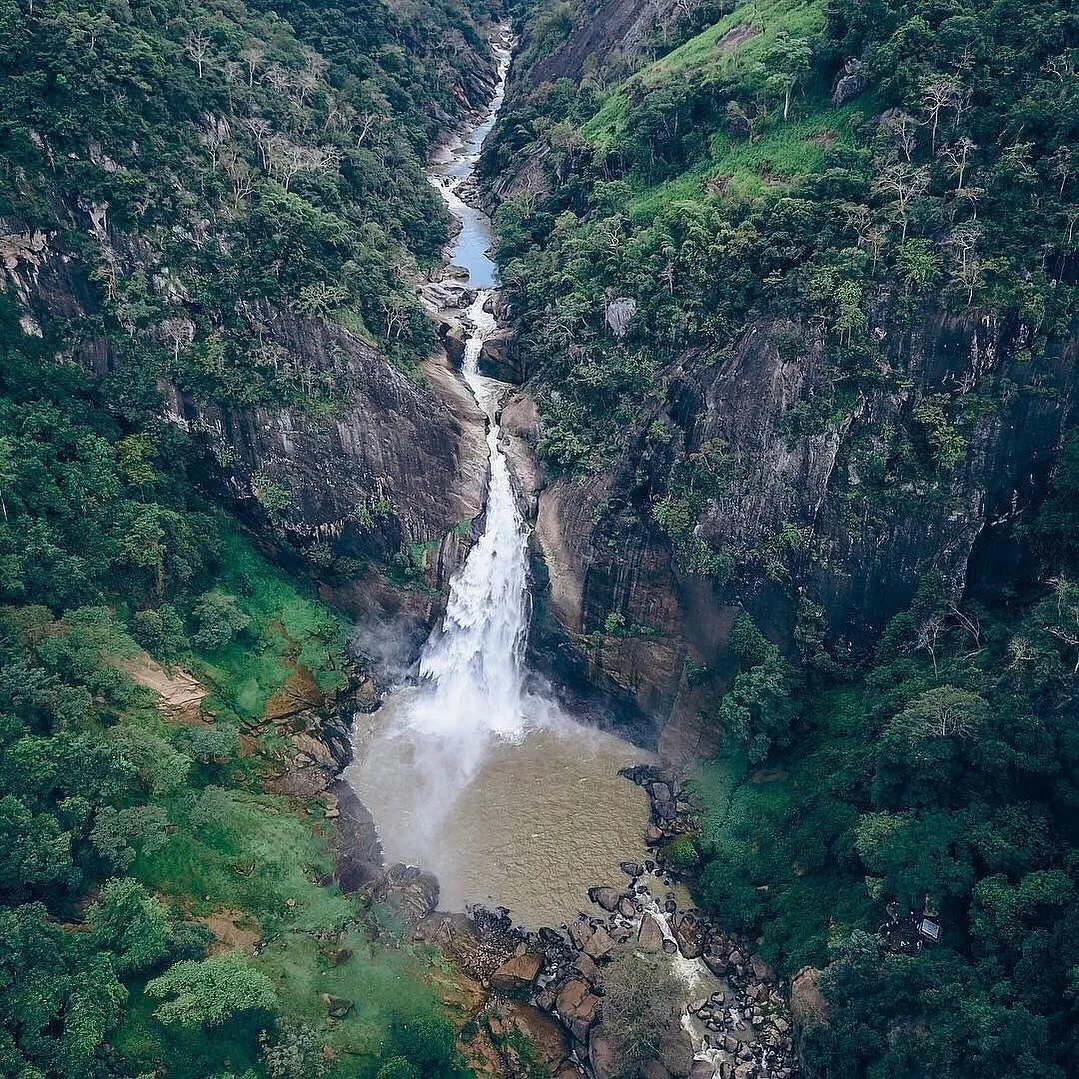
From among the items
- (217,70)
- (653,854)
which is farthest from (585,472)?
(217,70)

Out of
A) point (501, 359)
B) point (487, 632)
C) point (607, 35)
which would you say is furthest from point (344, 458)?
point (607, 35)

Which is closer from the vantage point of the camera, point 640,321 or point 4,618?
point 4,618

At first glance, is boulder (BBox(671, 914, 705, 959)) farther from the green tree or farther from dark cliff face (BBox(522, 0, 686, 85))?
dark cliff face (BBox(522, 0, 686, 85))

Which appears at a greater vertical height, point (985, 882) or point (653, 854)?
point (985, 882)

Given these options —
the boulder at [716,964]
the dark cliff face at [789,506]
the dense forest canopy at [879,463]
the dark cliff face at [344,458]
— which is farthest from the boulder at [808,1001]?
the dark cliff face at [344,458]

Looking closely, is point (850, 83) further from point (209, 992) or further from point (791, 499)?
point (209, 992)

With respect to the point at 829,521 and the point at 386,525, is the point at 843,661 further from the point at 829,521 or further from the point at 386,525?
the point at 386,525

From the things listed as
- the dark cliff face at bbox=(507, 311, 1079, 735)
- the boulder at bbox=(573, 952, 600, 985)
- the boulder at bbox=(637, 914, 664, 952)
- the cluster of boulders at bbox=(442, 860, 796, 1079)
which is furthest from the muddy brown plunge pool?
the dark cliff face at bbox=(507, 311, 1079, 735)

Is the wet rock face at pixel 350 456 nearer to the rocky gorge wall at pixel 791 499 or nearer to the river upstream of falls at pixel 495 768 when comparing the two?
the river upstream of falls at pixel 495 768
